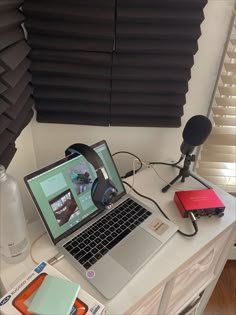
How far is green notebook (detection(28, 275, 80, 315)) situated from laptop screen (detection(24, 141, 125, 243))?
0.50ft

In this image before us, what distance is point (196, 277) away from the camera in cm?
102

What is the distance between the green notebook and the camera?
0.57m

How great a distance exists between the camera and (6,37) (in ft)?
2.43

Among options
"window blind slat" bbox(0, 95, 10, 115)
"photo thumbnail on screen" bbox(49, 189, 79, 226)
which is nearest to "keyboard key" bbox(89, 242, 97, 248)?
"photo thumbnail on screen" bbox(49, 189, 79, 226)

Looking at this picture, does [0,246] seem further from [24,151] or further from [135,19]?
[135,19]

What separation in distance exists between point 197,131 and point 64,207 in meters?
0.53

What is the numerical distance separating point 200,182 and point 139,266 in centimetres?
47

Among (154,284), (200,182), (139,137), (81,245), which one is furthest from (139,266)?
(139,137)

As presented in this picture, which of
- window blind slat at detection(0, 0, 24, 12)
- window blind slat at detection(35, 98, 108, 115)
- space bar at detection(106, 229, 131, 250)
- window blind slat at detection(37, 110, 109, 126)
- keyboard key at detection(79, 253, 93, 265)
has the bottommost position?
keyboard key at detection(79, 253, 93, 265)

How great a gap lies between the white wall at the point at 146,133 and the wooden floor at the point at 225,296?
832 mm

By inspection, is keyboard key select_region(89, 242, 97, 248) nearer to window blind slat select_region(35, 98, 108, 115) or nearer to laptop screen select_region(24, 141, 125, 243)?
laptop screen select_region(24, 141, 125, 243)

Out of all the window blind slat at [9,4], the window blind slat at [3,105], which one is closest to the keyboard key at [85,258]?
the window blind slat at [3,105]

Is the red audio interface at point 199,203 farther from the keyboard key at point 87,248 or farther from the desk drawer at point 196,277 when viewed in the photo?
the keyboard key at point 87,248

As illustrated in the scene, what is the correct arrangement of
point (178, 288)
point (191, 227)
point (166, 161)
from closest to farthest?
1. point (191, 227)
2. point (178, 288)
3. point (166, 161)
